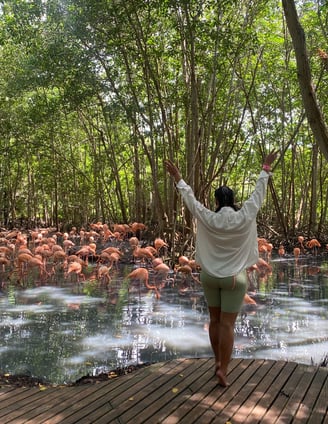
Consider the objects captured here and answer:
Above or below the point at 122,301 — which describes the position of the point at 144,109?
above

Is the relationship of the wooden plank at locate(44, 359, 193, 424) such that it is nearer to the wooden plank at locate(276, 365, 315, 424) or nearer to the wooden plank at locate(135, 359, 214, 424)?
the wooden plank at locate(135, 359, 214, 424)

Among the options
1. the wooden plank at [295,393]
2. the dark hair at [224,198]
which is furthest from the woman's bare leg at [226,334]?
the dark hair at [224,198]

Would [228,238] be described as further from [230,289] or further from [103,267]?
[103,267]

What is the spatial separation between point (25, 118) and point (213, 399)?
1418 centimetres

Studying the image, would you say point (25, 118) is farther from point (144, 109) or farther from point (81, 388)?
point (81, 388)

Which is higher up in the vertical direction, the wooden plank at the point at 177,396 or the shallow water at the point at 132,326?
the wooden plank at the point at 177,396

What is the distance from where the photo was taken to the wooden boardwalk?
9.29 ft

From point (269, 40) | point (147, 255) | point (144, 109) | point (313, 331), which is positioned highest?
point (269, 40)

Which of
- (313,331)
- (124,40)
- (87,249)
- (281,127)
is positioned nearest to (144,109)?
(124,40)

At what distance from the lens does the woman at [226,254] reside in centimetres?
309

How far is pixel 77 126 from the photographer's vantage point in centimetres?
1989

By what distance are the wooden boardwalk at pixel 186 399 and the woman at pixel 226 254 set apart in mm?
295

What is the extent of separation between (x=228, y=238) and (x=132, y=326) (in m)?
3.31

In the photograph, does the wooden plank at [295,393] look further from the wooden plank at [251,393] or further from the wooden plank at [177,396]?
the wooden plank at [177,396]
